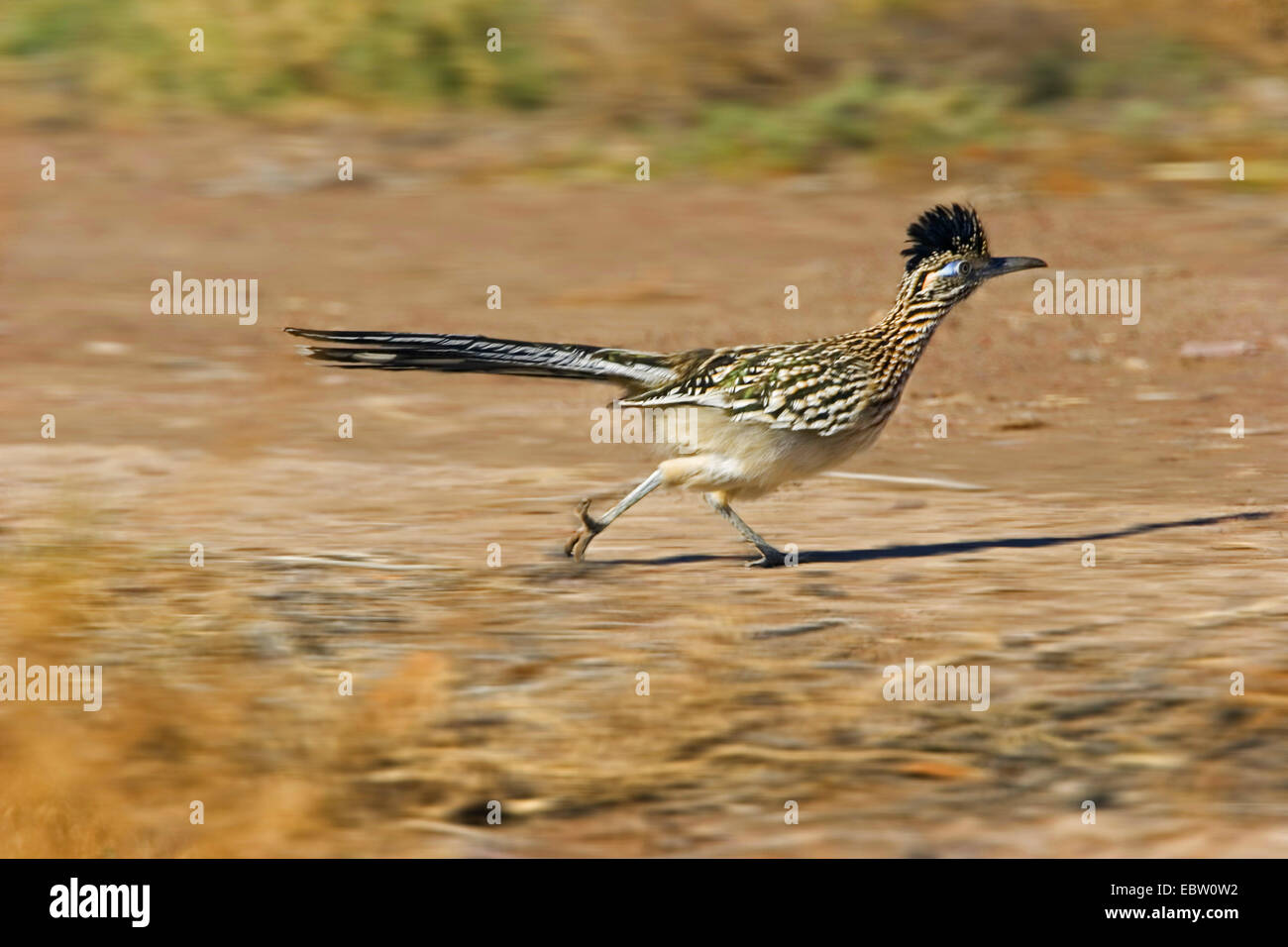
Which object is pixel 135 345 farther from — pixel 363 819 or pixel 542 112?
pixel 363 819

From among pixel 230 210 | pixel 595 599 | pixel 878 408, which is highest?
pixel 230 210

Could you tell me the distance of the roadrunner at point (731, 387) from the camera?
7395 mm

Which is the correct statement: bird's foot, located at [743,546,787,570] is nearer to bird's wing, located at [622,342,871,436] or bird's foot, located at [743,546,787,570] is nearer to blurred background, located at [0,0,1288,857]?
blurred background, located at [0,0,1288,857]

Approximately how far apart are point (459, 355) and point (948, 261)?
1.88m

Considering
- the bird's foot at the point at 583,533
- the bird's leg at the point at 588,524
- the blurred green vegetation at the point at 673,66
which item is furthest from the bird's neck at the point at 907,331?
the blurred green vegetation at the point at 673,66

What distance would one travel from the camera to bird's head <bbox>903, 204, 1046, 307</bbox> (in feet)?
26.0

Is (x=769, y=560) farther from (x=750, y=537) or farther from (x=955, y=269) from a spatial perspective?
(x=955, y=269)

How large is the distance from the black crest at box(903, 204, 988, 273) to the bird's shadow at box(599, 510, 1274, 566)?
3.48 ft

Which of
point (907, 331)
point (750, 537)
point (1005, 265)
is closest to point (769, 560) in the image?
point (750, 537)

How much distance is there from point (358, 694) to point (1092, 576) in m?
2.85

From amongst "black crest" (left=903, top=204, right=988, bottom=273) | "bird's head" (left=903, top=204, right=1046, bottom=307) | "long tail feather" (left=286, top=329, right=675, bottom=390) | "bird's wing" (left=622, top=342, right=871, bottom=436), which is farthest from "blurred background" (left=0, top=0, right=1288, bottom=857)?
"black crest" (left=903, top=204, right=988, bottom=273)

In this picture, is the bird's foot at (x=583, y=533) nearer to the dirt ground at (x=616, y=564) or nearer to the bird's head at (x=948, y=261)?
the dirt ground at (x=616, y=564)

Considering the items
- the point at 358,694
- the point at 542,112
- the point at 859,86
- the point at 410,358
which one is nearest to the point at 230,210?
the point at 542,112

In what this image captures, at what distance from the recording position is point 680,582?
7.58 meters
